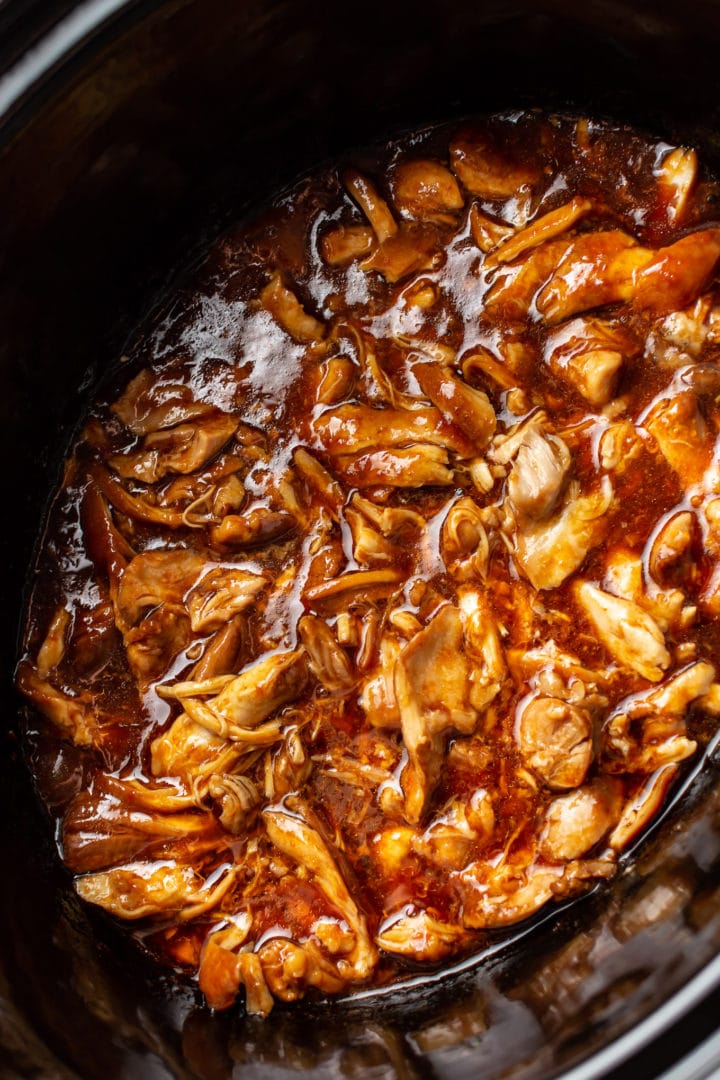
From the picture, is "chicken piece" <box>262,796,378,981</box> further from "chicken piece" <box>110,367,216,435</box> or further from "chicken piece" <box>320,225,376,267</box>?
"chicken piece" <box>320,225,376,267</box>

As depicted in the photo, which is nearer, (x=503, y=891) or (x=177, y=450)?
(x=503, y=891)

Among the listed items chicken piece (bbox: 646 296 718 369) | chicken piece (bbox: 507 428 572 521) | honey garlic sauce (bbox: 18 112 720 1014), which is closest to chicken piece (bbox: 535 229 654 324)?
honey garlic sauce (bbox: 18 112 720 1014)

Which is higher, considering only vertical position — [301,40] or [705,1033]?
[301,40]

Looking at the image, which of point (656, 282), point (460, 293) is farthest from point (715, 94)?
point (460, 293)

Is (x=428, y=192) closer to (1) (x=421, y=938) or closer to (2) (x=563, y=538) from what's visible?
(2) (x=563, y=538)

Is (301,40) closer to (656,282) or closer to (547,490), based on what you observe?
(656,282)

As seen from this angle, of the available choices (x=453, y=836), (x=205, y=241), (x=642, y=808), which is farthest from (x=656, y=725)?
(x=205, y=241)
